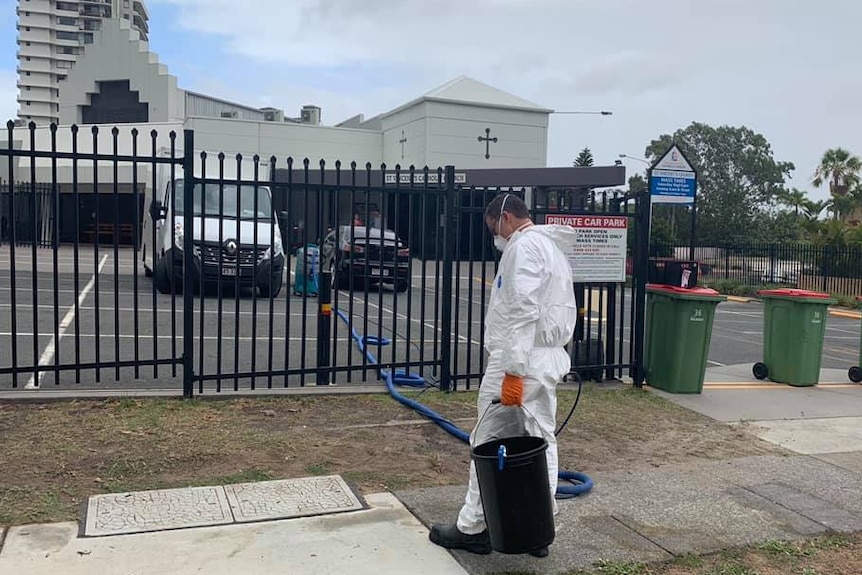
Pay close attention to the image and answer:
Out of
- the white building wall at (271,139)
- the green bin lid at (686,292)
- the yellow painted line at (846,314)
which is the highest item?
the white building wall at (271,139)

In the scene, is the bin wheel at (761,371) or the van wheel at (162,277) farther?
the van wheel at (162,277)

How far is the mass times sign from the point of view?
25.8 feet

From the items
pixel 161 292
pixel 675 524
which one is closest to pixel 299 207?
pixel 161 292

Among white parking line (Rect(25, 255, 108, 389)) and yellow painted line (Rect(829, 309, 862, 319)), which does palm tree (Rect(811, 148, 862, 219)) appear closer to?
yellow painted line (Rect(829, 309, 862, 319))

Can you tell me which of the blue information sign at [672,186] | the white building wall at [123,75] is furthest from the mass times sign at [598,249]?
the white building wall at [123,75]

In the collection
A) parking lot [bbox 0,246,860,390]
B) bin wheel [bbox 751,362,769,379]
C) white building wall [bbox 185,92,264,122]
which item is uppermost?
white building wall [bbox 185,92,264,122]

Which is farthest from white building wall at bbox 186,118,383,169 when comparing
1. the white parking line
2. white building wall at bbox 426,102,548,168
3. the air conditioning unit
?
the white parking line

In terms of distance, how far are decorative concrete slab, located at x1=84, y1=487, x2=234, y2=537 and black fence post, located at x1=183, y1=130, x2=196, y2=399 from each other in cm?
207

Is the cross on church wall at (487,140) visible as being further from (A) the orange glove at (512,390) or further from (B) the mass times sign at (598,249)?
(A) the orange glove at (512,390)

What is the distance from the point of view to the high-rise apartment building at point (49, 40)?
113562mm

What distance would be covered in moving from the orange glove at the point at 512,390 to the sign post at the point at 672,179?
616 centimetres

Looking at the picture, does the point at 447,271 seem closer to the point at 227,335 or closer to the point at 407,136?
the point at 227,335

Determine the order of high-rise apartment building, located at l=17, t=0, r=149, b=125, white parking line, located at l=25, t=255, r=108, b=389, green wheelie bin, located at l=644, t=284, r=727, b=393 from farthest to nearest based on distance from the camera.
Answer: high-rise apartment building, located at l=17, t=0, r=149, b=125, green wheelie bin, located at l=644, t=284, r=727, b=393, white parking line, located at l=25, t=255, r=108, b=389

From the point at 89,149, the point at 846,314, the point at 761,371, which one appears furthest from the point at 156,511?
the point at 89,149
